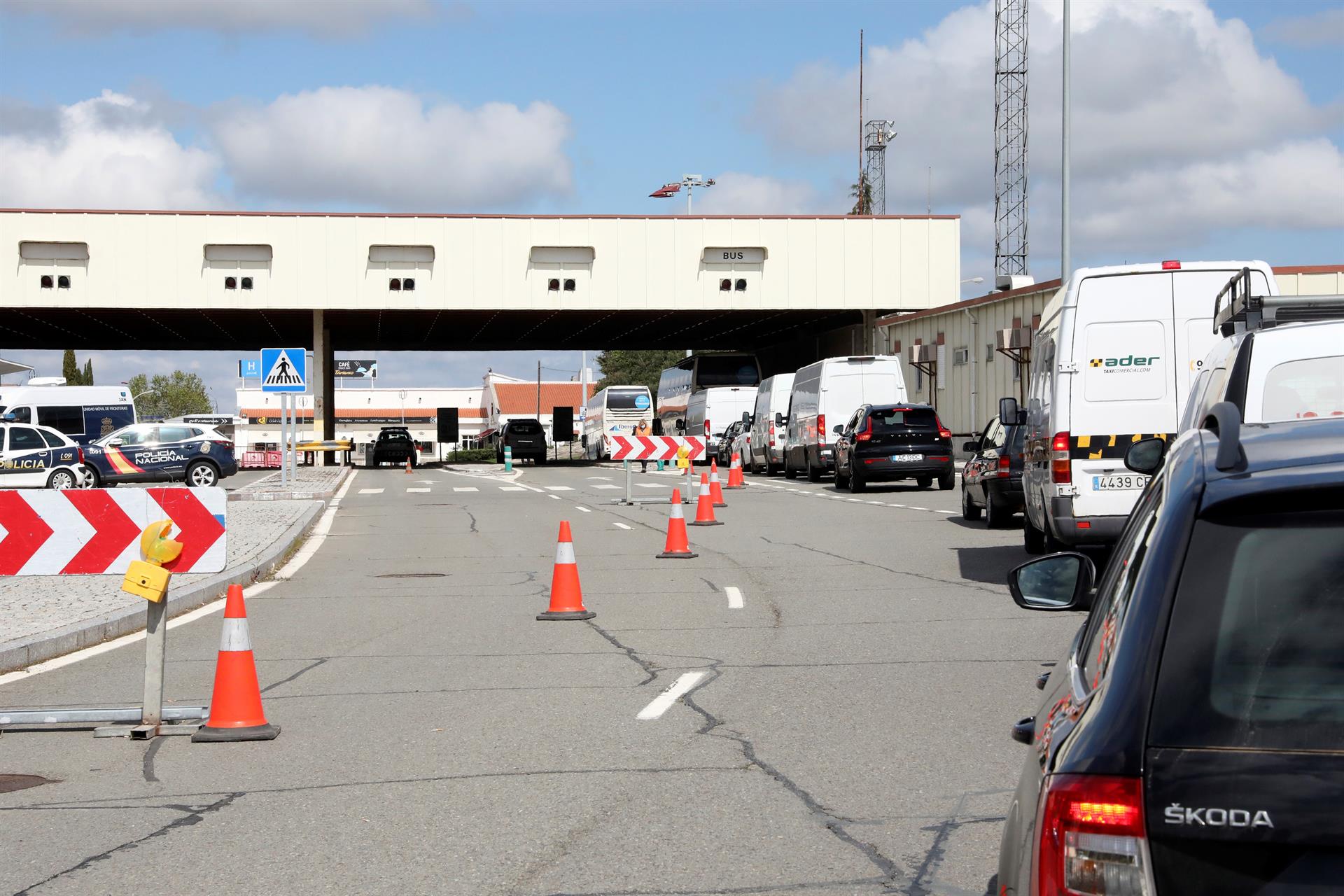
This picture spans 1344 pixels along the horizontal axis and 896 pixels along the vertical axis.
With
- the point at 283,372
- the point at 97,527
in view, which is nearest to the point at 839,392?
the point at 283,372

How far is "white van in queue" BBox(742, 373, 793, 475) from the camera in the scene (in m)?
42.9

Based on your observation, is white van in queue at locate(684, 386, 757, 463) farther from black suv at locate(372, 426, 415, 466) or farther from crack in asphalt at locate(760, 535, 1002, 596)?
crack in asphalt at locate(760, 535, 1002, 596)

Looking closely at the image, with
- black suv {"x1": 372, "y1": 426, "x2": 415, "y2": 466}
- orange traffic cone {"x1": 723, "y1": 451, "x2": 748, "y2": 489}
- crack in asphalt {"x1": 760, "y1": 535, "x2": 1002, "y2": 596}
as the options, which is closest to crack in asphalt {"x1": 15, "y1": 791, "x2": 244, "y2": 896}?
crack in asphalt {"x1": 760, "y1": 535, "x2": 1002, "y2": 596}

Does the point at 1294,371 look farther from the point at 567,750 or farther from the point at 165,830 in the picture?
the point at 165,830

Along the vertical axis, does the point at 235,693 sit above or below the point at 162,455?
below

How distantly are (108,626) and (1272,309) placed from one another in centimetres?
864

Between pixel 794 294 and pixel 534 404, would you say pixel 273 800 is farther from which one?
pixel 534 404

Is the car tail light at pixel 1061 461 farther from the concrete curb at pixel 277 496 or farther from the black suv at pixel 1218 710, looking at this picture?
the concrete curb at pixel 277 496

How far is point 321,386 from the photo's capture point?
5706 cm

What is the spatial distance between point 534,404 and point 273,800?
144025 mm

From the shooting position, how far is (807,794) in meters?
6.25

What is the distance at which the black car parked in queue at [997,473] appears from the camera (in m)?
20.3

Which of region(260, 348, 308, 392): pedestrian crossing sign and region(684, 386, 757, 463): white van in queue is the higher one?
region(260, 348, 308, 392): pedestrian crossing sign

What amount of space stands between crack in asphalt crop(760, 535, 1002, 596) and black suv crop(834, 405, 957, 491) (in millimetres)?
11574
